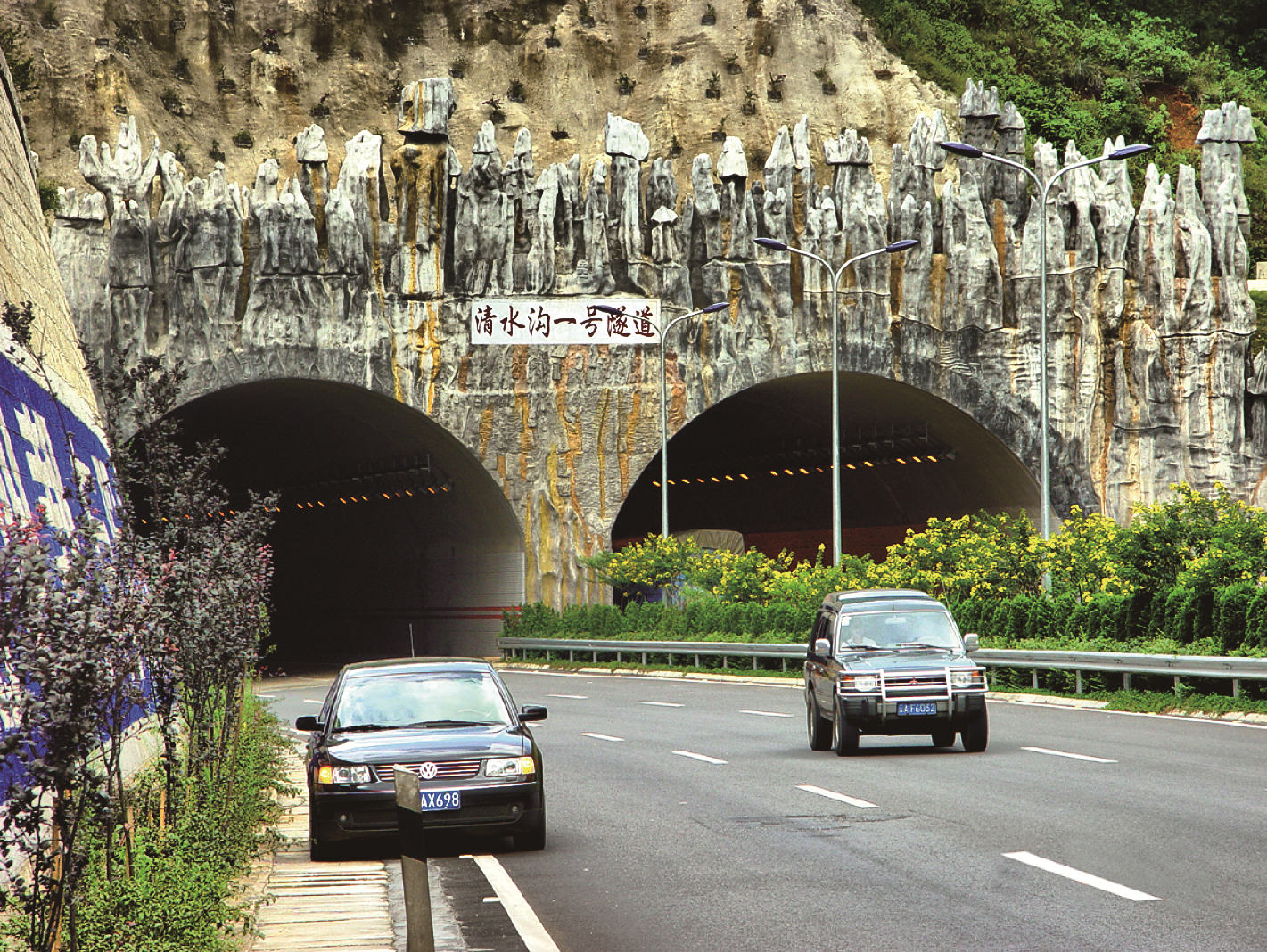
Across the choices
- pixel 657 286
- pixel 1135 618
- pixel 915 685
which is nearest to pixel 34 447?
pixel 915 685

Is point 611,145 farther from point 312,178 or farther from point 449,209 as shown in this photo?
point 312,178

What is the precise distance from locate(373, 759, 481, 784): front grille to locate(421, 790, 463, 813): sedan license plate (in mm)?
94

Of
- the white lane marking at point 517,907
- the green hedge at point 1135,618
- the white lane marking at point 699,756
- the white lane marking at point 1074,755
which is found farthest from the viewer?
the green hedge at point 1135,618

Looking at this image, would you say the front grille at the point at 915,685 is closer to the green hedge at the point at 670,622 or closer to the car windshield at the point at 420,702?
the car windshield at the point at 420,702

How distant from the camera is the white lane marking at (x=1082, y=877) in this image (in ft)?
31.0

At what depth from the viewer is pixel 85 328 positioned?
43.4m

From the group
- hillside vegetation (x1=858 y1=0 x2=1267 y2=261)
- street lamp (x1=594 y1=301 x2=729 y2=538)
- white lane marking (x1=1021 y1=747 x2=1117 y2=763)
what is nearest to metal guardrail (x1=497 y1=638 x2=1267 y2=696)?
street lamp (x1=594 y1=301 x2=729 y2=538)

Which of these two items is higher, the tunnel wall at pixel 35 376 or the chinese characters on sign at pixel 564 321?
the chinese characters on sign at pixel 564 321

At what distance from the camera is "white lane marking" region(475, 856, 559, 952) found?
880 cm

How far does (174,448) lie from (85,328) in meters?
28.6

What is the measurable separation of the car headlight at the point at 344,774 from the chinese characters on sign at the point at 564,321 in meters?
34.6

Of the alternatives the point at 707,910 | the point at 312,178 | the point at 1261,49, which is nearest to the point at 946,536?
the point at 312,178

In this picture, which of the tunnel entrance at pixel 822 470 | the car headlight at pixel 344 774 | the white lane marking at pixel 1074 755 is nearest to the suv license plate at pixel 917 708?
the white lane marking at pixel 1074 755

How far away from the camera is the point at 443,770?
1202 cm
